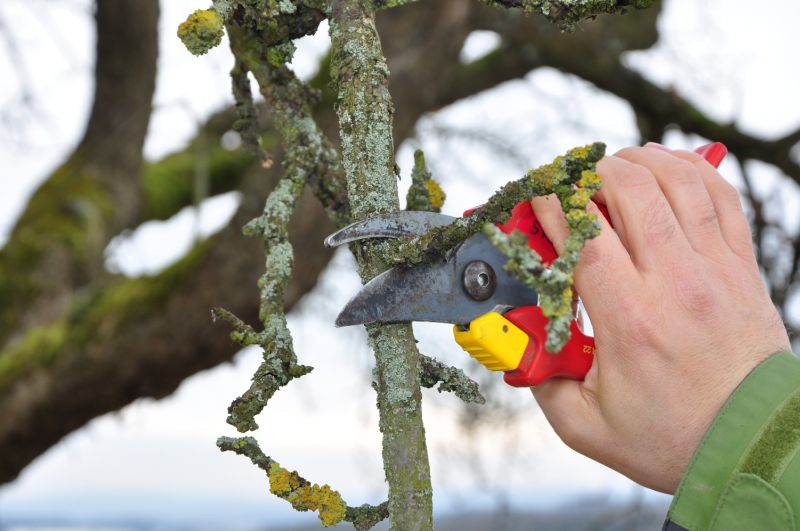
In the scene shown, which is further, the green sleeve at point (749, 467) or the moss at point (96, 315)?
the moss at point (96, 315)

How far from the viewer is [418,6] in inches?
142

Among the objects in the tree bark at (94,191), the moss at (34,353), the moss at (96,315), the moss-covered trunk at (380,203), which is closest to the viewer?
the moss-covered trunk at (380,203)

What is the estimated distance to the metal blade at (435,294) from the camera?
0.89 metres

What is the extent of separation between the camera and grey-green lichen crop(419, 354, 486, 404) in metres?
0.92

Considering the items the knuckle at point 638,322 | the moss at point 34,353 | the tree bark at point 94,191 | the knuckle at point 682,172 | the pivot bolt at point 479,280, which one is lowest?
the knuckle at point 638,322

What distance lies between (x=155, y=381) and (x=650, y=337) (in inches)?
113

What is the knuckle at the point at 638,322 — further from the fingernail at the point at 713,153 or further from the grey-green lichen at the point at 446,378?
the fingernail at the point at 713,153

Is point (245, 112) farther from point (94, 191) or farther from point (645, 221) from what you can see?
point (94, 191)

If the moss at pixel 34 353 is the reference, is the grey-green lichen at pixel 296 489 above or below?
below

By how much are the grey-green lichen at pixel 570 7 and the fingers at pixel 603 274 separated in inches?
8.3

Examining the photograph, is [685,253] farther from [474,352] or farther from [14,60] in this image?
[14,60]

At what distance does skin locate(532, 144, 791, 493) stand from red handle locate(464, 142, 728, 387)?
0.03 m

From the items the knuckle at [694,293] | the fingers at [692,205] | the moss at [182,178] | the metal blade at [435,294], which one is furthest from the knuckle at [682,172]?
the moss at [182,178]

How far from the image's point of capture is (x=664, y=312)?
963mm
